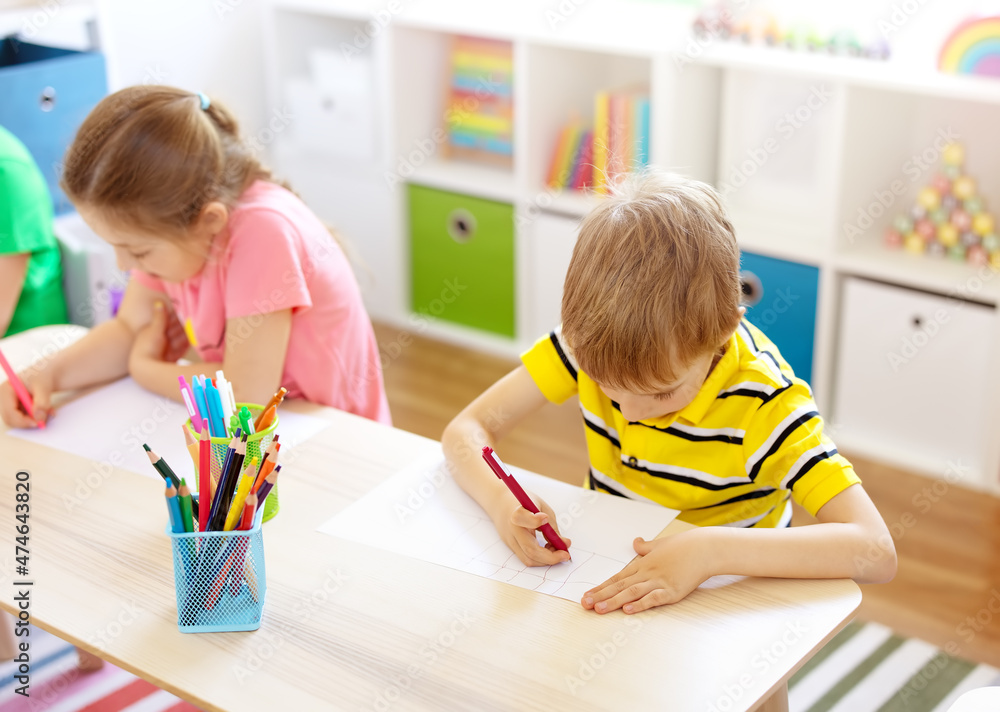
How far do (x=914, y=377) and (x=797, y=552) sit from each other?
4.77ft

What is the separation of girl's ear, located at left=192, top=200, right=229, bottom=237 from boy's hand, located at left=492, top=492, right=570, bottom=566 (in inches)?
22.5

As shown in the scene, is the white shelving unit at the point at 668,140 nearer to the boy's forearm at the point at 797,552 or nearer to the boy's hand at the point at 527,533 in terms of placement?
the boy's forearm at the point at 797,552

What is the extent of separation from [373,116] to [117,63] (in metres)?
0.71

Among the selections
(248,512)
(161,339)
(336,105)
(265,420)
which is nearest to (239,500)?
(248,512)

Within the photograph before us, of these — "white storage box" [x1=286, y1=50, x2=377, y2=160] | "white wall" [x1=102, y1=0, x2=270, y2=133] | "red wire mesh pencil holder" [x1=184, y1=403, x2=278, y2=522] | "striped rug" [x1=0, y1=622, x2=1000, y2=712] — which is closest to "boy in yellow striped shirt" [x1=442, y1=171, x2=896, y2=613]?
"red wire mesh pencil holder" [x1=184, y1=403, x2=278, y2=522]

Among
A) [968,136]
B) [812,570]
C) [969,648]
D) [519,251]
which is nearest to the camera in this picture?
[812,570]

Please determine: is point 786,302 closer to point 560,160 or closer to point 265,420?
point 560,160

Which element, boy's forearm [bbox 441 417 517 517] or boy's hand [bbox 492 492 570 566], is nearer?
boy's hand [bbox 492 492 570 566]

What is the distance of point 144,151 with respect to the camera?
139 centimetres

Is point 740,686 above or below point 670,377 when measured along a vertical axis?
below

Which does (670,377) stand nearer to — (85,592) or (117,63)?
(85,592)

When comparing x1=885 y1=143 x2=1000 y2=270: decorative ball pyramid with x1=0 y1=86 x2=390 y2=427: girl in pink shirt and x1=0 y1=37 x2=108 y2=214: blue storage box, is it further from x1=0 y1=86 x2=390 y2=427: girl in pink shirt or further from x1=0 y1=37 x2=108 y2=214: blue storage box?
x1=0 y1=37 x2=108 y2=214: blue storage box

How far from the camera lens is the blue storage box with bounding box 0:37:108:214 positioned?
2.22m

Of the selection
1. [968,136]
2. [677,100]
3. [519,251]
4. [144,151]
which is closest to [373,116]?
[519,251]
